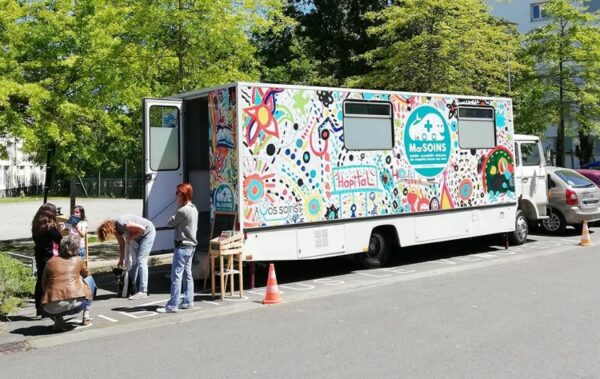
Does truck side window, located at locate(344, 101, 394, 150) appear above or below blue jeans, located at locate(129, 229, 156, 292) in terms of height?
above

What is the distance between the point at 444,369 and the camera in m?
5.18

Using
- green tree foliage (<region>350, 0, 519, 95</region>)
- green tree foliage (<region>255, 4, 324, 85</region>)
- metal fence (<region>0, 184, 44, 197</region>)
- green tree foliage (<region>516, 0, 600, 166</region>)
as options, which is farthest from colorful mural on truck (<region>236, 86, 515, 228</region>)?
metal fence (<region>0, 184, 44, 197</region>)

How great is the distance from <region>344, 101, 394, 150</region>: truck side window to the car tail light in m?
6.84

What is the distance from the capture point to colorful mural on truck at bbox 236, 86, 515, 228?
9.08m

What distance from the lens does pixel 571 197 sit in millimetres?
15133

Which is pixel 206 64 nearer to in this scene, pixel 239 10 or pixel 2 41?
pixel 239 10

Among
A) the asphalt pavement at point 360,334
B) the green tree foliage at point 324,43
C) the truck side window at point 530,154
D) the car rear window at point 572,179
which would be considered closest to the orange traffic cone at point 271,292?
the asphalt pavement at point 360,334

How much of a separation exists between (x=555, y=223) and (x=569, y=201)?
80cm

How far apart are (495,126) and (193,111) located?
6.60 metres

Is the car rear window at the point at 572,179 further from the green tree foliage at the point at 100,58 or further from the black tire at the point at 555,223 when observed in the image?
the green tree foliage at the point at 100,58

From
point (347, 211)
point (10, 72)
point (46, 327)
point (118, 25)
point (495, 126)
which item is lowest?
point (46, 327)

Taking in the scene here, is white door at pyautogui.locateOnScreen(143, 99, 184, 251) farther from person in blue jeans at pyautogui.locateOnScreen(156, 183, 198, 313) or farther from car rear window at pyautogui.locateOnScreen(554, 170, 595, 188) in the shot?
car rear window at pyautogui.locateOnScreen(554, 170, 595, 188)

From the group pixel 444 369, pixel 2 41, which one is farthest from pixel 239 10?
pixel 444 369

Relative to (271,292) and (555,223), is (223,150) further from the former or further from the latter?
(555,223)
